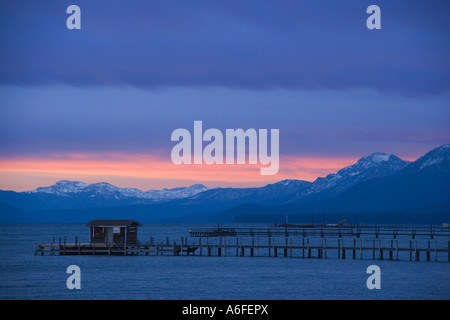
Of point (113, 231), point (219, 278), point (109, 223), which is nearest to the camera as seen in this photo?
point (219, 278)

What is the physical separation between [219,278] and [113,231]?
23.6 meters

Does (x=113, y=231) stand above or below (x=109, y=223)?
below

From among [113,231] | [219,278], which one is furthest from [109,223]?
[219,278]

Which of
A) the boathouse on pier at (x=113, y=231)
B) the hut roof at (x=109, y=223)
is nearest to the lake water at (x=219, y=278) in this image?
the boathouse on pier at (x=113, y=231)

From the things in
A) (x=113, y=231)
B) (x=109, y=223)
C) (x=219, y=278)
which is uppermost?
(x=109, y=223)

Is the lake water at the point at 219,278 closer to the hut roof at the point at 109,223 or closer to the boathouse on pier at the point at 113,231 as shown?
the boathouse on pier at the point at 113,231

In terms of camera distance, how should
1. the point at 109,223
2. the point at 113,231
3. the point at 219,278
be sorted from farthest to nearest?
the point at 113,231
the point at 109,223
the point at 219,278

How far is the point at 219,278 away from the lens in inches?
2729

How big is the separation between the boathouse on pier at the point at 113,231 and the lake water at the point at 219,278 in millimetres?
2561

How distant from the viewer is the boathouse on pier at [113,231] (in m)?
88.0

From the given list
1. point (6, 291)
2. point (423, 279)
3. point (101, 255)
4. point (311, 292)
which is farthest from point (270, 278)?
point (101, 255)

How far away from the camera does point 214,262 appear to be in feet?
286

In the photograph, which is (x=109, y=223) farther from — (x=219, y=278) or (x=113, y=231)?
(x=219, y=278)

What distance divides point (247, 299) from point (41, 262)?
40005mm
